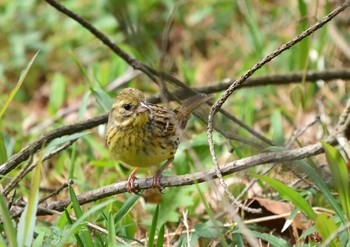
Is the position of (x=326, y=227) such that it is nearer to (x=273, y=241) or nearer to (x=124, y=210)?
(x=273, y=241)

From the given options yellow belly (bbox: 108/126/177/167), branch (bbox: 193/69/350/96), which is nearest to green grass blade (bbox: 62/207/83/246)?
yellow belly (bbox: 108/126/177/167)

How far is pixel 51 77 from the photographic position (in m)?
6.55

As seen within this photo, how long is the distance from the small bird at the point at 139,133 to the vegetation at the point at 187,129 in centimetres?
14

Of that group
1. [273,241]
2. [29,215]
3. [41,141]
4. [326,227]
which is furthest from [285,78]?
[29,215]

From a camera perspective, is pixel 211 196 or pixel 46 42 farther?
pixel 46 42

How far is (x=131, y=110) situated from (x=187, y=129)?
961 mm

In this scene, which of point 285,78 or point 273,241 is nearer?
point 273,241

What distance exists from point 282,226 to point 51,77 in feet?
11.9

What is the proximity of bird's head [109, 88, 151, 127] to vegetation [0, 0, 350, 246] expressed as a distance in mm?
144

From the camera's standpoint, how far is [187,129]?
4.66m

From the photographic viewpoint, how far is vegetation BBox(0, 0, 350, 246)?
2.87m

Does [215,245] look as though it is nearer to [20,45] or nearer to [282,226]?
[282,226]

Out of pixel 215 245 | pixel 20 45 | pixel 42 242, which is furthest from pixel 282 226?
pixel 20 45

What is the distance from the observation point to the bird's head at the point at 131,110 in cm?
373
